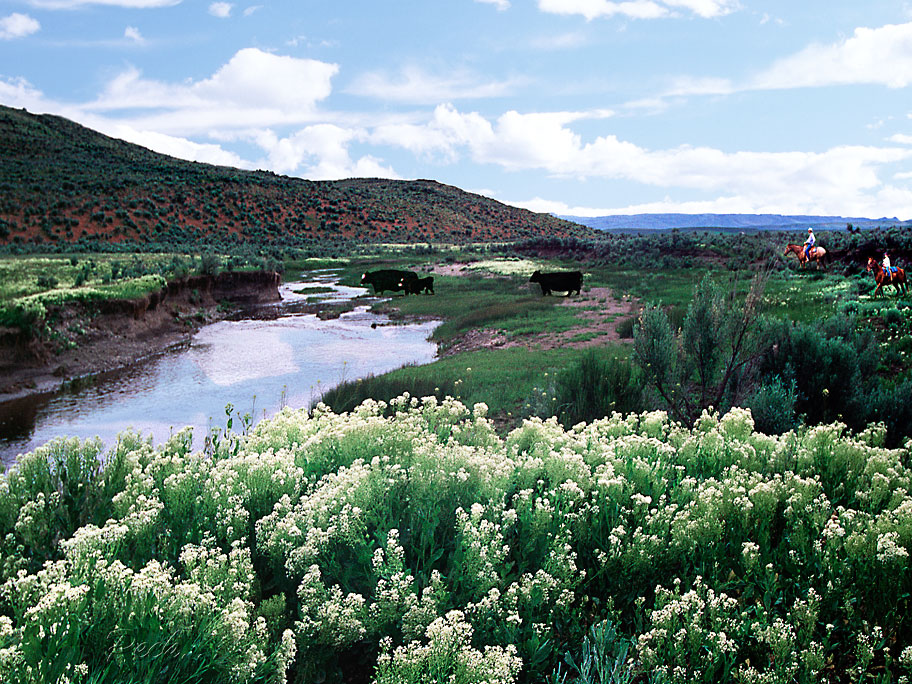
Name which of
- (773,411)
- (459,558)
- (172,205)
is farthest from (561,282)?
(172,205)

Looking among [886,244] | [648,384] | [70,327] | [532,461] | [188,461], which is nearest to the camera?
[532,461]

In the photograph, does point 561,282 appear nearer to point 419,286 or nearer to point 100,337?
point 419,286

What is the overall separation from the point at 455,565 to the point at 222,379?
40.2 feet

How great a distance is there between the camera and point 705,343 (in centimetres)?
966

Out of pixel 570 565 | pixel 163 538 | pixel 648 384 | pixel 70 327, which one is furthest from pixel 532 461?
pixel 70 327

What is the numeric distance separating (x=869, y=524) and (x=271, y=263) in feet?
116

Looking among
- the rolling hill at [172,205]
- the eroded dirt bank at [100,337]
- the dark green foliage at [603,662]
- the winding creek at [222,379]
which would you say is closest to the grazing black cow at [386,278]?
the winding creek at [222,379]

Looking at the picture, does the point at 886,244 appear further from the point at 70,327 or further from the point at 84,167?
the point at 84,167

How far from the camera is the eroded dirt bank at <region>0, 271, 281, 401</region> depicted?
1438cm

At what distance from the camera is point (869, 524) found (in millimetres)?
3961

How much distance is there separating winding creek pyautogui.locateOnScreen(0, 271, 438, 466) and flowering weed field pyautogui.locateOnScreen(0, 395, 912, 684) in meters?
3.89

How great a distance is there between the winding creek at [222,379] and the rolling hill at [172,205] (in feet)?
106

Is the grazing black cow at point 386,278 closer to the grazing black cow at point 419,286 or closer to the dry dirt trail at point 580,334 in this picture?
the grazing black cow at point 419,286

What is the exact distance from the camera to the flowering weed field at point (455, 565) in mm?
3027
